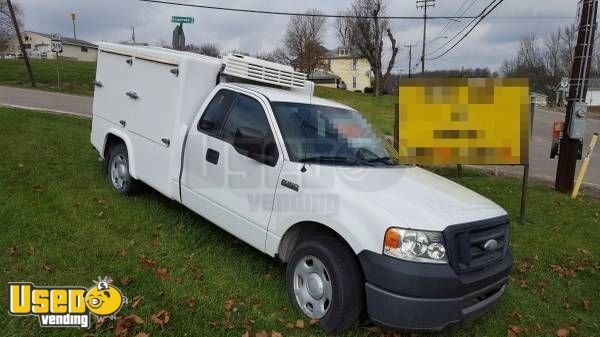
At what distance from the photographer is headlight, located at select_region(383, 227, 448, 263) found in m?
3.34

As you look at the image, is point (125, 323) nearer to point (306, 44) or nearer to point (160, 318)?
point (160, 318)

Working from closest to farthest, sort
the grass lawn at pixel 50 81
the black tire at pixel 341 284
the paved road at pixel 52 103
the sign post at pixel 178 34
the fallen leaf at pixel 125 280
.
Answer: the black tire at pixel 341 284
the fallen leaf at pixel 125 280
the sign post at pixel 178 34
the paved road at pixel 52 103
the grass lawn at pixel 50 81

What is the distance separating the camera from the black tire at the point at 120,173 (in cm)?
622

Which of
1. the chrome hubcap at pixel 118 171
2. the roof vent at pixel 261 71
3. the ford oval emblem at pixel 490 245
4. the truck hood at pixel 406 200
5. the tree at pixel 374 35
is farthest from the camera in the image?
the tree at pixel 374 35

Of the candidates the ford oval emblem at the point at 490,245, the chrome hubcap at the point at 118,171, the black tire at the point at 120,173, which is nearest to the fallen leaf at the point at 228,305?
the ford oval emblem at the point at 490,245

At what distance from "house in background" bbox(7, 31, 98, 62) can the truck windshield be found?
79683mm

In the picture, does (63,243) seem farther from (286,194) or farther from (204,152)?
(286,194)

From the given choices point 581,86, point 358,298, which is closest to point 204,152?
point 358,298

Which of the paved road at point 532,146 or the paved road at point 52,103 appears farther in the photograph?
the paved road at point 52,103

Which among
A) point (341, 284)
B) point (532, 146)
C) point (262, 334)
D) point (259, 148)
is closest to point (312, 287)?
→ point (341, 284)

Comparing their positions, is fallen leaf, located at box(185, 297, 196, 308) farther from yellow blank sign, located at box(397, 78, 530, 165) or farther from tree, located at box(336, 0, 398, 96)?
tree, located at box(336, 0, 398, 96)

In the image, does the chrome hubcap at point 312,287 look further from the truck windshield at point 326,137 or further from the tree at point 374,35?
the tree at point 374,35

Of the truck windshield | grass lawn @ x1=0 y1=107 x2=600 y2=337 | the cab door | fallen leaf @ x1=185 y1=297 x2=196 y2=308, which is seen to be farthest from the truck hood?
fallen leaf @ x1=185 y1=297 x2=196 y2=308

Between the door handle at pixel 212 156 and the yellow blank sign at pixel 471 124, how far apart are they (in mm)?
3122
